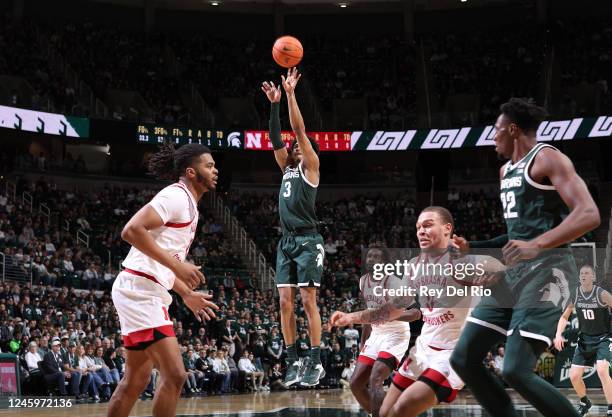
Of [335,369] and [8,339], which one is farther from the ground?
[8,339]

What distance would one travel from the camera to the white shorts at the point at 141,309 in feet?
21.5

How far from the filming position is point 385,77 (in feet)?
119

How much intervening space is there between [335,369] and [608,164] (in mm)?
16740

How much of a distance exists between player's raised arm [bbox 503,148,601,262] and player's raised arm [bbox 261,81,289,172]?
4164mm

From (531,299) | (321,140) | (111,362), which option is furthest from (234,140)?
(531,299)

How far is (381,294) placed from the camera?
9.05m

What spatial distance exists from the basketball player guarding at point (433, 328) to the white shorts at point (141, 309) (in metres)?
1.42

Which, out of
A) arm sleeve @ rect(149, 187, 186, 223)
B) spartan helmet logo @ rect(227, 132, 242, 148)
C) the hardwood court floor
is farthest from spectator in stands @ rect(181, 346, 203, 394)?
arm sleeve @ rect(149, 187, 186, 223)

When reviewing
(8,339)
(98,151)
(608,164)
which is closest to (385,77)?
(608,164)

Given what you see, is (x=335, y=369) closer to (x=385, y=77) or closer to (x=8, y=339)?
(x=8, y=339)

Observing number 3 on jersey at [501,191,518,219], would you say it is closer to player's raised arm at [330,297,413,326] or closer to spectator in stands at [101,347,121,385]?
player's raised arm at [330,297,413,326]

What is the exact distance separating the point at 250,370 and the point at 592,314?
413 inches

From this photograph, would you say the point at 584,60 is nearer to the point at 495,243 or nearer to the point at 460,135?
the point at 460,135

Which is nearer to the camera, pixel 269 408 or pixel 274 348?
pixel 269 408
